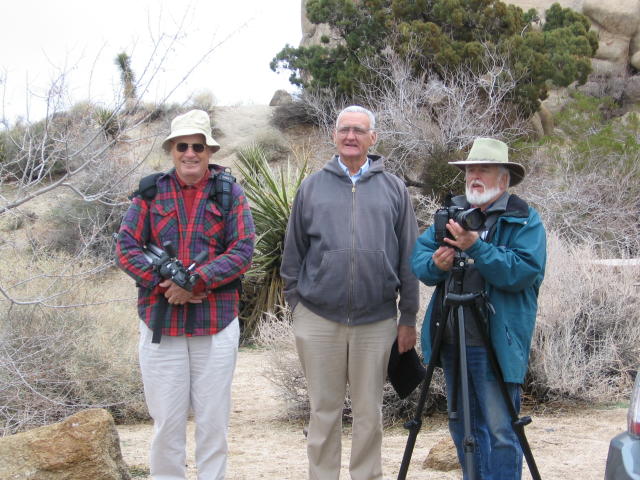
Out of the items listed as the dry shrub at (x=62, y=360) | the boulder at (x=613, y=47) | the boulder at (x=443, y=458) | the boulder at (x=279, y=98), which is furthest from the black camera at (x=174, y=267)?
the boulder at (x=279, y=98)

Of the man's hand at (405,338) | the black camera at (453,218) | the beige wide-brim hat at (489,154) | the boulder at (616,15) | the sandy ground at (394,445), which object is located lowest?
the sandy ground at (394,445)

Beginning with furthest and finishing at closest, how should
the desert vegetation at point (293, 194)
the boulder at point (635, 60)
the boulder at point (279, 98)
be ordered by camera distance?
the boulder at point (279, 98)
the boulder at point (635, 60)
the desert vegetation at point (293, 194)

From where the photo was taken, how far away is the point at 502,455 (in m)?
3.49

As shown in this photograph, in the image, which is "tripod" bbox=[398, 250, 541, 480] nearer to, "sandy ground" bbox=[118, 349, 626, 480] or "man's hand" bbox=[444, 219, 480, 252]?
"man's hand" bbox=[444, 219, 480, 252]

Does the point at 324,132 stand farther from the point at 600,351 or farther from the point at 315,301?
the point at 315,301

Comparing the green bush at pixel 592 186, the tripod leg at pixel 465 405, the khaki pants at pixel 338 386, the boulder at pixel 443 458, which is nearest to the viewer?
the tripod leg at pixel 465 405

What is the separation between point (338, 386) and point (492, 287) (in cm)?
94

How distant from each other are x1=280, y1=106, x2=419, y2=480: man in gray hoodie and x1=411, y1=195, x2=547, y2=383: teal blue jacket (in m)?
0.29

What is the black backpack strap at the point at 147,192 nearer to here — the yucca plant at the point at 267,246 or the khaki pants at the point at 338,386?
the khaki pants at the point at 338,386

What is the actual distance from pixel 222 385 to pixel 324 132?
19.2m

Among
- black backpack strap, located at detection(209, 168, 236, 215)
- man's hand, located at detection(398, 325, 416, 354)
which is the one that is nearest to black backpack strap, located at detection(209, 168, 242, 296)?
black backpack strap, located at detection(209, 168, 236, 215)

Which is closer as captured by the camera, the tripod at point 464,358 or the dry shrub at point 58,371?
the tripod at point 464,358

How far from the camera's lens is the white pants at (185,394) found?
3742 mm

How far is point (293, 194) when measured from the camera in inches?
437
